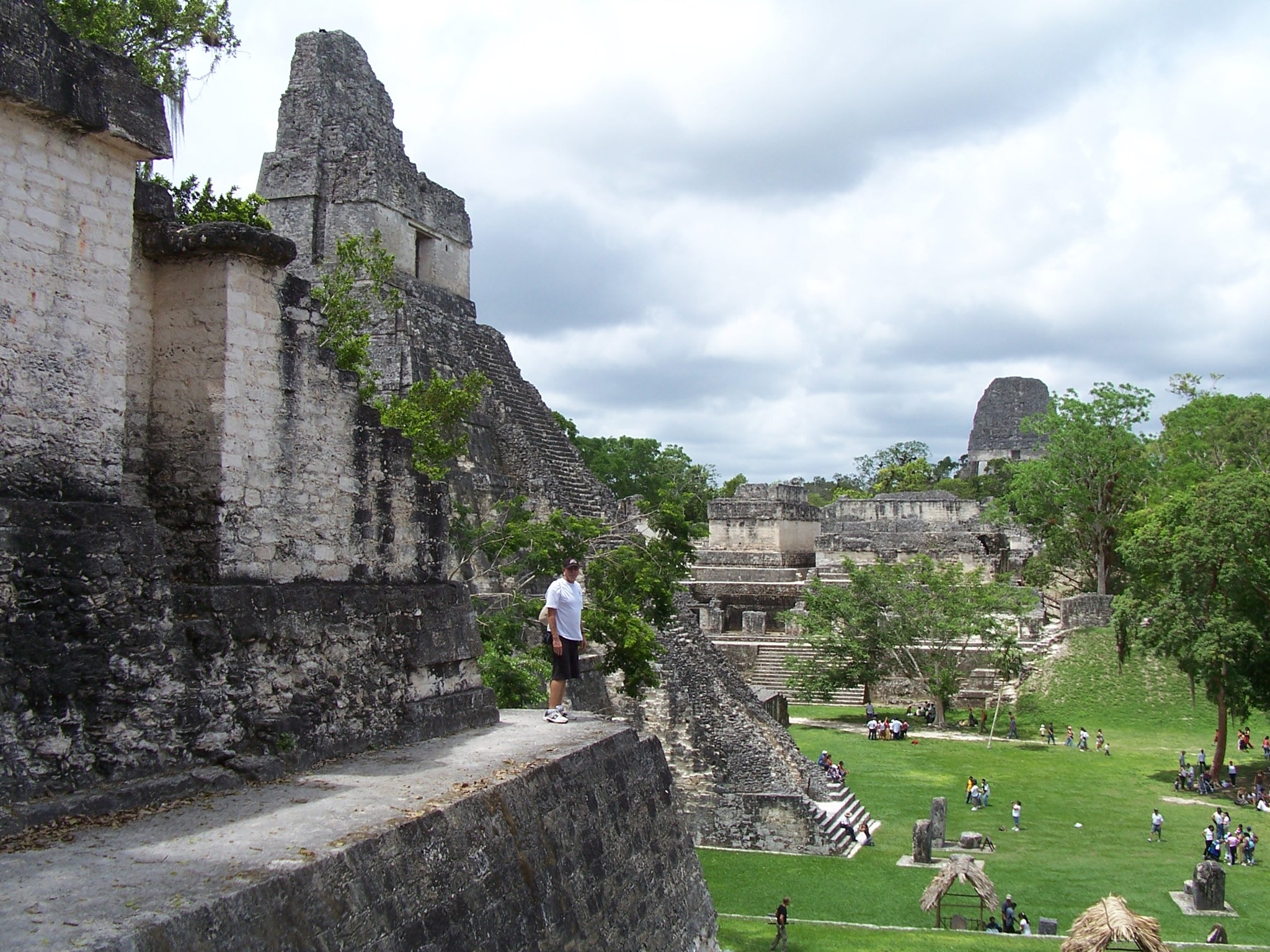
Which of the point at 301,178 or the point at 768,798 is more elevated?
the point at 301,178

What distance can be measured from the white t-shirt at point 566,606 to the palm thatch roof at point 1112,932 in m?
5.80

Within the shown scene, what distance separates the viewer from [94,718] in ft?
15.6

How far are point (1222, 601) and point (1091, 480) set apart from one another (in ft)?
50.0

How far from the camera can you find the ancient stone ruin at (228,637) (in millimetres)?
4410

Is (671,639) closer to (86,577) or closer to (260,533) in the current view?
(260,533)

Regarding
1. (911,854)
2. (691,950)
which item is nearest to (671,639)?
(911,854)

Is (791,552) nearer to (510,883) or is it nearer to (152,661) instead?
(510,883)

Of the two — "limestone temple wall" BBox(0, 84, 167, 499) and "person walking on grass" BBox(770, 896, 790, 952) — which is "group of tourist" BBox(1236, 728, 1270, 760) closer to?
"person walking on grass" BBox(770, 896, 790, 952)

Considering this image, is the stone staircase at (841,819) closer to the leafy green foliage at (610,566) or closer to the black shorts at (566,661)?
the leafy green foliage at (610,566)

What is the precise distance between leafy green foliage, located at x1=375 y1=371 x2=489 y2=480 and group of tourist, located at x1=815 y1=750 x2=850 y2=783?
8571mm

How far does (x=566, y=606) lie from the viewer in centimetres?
776

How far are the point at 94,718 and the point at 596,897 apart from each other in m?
3.06

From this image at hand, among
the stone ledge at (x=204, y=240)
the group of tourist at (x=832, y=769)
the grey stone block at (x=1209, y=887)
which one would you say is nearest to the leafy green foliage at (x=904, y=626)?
the group of tourist at (x=832, y=769)

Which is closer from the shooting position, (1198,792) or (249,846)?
(249,846)
